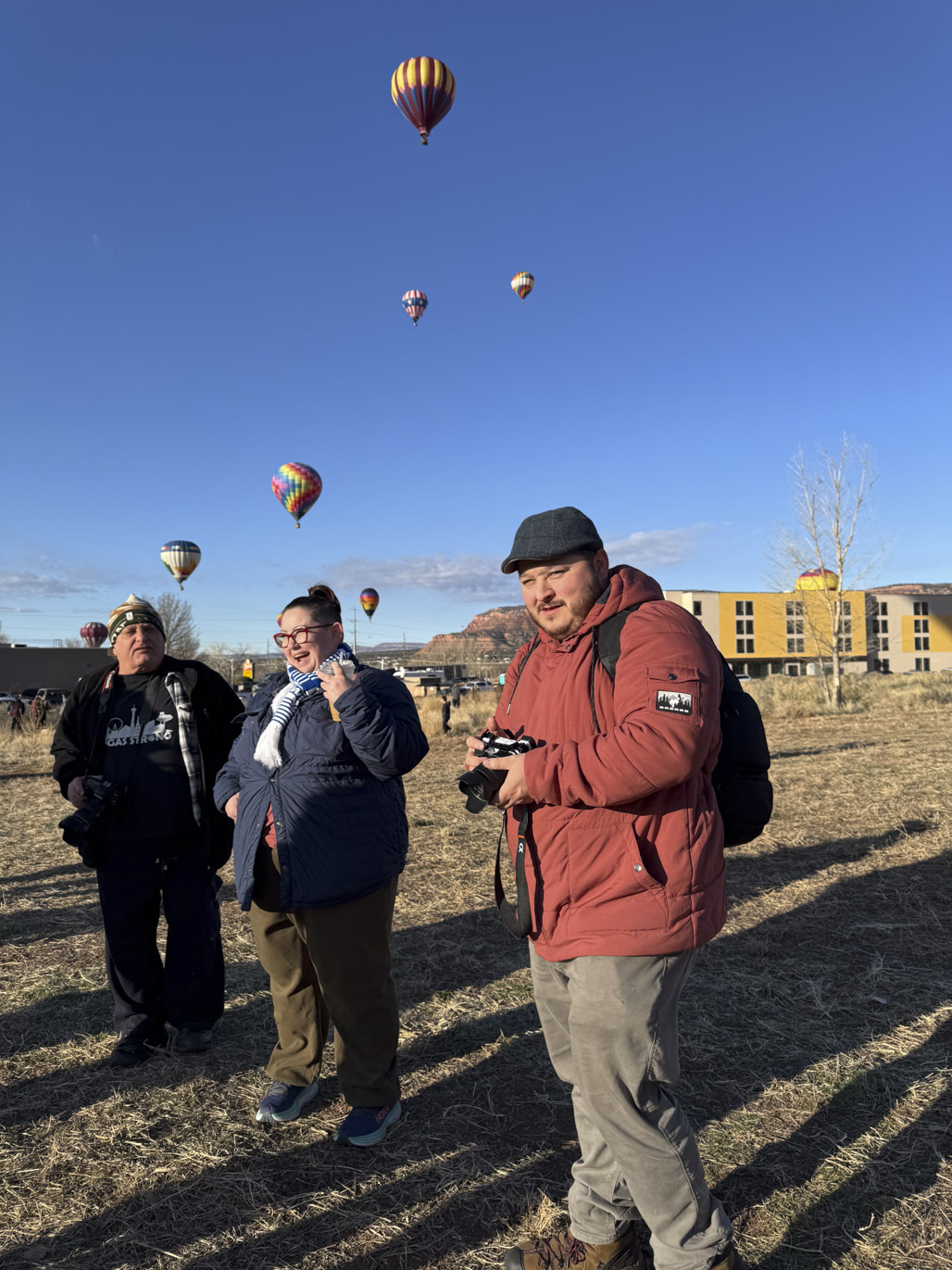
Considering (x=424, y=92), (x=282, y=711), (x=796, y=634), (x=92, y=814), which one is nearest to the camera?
(x=282, y=711)

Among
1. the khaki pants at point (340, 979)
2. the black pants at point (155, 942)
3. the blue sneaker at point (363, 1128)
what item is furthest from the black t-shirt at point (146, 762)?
the blue sneaker at point (363, 1128)

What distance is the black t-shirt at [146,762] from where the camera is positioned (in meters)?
3.67

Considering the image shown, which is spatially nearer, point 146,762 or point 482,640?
point 146,762

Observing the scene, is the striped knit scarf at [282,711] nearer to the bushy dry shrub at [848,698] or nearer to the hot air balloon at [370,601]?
the bushy dry shrub at [848,698]

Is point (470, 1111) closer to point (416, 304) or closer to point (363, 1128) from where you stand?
point (363, 1128)

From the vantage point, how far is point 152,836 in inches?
144

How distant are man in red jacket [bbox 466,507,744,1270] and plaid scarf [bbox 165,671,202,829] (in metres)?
2.17

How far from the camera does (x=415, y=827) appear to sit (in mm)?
8797

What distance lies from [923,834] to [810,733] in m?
10.3

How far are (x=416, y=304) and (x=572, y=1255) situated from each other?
3656 centimetres

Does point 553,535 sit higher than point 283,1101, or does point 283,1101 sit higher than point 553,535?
point 553,535

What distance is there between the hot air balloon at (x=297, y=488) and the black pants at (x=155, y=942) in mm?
25329

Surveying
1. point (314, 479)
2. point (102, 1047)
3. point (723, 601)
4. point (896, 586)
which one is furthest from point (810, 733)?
point (896, 586)

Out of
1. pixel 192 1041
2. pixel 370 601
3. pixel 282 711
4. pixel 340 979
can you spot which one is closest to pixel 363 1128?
pixel 340 979
